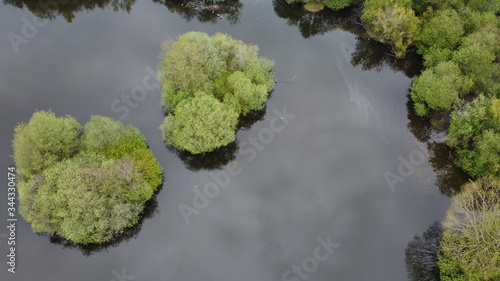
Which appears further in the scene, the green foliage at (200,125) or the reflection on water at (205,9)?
the reflection on water at (205,9)

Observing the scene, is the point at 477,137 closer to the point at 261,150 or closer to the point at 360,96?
the point at 360,96

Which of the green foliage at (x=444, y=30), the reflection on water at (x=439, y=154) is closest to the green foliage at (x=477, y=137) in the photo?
the reflection on water at (x=439, y=154)

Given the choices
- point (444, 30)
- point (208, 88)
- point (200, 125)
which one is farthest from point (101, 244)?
point (444, 30)

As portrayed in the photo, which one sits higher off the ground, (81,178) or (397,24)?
(397,24)

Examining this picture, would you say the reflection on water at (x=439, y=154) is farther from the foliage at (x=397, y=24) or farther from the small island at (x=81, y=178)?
the small island at (x=81, y=178)

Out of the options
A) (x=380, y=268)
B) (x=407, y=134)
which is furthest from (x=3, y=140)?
(x=407, y=134)

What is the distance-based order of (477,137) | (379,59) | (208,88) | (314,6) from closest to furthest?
1. (477,137)
2. (208,88)
3. (379,59)
4. (314,6)

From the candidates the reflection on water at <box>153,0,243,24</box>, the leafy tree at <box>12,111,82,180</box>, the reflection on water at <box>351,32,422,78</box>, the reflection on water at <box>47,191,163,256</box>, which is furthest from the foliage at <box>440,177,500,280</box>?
the reflection on water at <box>153,0,243,24</box>

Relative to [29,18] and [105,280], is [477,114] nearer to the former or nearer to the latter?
[105,280]
